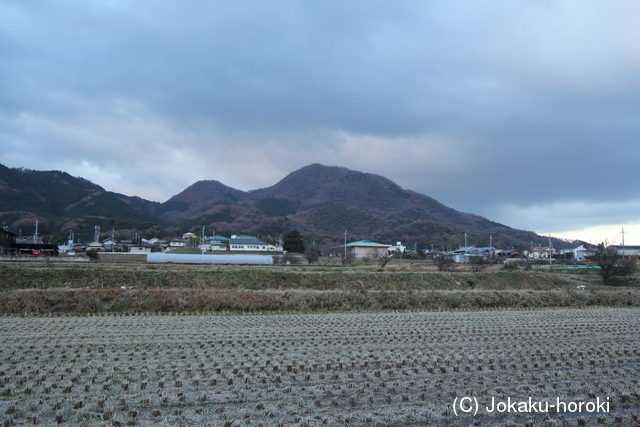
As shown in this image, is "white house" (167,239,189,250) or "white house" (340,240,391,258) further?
"white house" (167,239,189,250)

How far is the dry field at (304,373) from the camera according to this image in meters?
6.40

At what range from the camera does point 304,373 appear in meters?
8.75

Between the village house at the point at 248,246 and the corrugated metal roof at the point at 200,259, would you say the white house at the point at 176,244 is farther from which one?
the corrugated metal roof at the point at 200,259

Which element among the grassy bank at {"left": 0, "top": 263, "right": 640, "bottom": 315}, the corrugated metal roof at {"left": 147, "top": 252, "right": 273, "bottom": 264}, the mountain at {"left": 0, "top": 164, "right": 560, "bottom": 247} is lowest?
the grassy bank at {"left": 0, "top": 263, "right": 640, "bottom": 315}

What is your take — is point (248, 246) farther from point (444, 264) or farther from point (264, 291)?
point (264, 291)

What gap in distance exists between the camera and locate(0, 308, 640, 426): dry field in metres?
6.40

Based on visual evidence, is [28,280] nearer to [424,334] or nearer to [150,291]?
[150,291]

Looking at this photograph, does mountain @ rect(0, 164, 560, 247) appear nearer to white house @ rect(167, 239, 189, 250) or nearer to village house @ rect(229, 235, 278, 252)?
village house @ rect(229, 235, 278, 252)

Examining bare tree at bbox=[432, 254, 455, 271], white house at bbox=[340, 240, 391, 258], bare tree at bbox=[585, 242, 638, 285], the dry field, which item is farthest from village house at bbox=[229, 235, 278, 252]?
the dry field

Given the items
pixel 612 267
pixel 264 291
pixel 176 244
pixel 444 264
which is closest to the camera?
pixel 264 291

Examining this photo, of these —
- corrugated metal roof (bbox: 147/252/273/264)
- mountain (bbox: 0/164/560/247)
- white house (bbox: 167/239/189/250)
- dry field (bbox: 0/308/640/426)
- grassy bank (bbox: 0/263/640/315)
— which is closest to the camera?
dry field (bbox: 0/308/640/426)

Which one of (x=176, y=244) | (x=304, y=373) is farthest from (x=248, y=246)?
(x=304, y=373)

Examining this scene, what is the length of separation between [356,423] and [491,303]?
22793 mm

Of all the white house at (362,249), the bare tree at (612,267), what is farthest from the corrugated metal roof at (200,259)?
the bare tree at (612,267)
